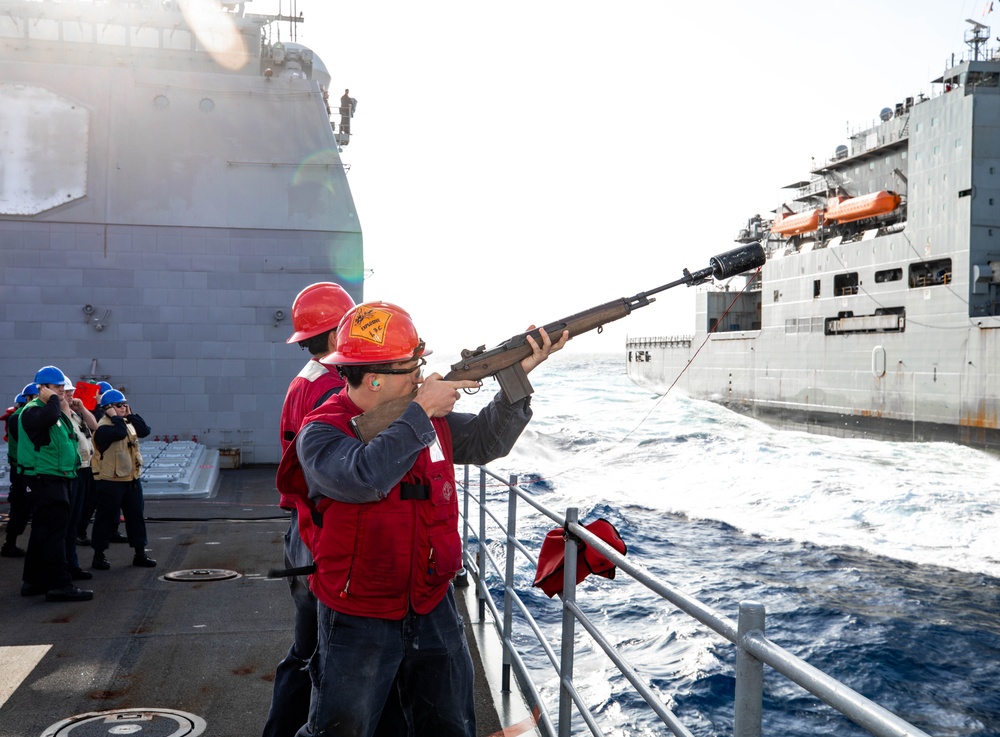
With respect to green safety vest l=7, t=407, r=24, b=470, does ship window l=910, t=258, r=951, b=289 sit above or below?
above

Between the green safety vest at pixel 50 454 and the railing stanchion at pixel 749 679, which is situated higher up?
the railing stanchion at pixel 749 679

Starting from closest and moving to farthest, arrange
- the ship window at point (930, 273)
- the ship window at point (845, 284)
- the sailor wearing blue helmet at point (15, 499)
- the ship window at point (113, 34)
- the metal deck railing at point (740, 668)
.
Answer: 1. the metal deck railing at point (740, 668)
2. the sailor wearing blue helmet at point (15, 499)
3. the ship window at point (113, 34)
4. the ship window at point (930, 273)
5. the ship window at point (845, 284)

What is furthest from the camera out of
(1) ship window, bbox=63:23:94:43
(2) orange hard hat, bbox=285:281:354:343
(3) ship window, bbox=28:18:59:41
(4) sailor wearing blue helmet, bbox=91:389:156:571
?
(1) ship window, bbox=63:23:94:43

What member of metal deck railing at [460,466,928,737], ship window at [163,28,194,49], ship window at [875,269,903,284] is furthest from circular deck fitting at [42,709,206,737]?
ship window at [875,269,903,284]

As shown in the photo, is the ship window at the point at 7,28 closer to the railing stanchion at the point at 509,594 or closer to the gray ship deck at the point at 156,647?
the gray ship deck at the point at 156,647

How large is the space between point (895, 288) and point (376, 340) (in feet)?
92.2

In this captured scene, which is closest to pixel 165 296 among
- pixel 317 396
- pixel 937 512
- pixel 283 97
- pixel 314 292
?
pixel 283 97

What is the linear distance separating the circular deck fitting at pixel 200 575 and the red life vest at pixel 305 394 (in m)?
3.49

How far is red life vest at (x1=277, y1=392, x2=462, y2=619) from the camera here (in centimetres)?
218

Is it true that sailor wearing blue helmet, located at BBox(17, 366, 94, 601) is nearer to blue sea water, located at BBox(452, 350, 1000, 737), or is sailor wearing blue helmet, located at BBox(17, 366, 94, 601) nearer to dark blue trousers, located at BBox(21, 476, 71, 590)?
dark blue trousers, located at BBox(21, 476, 71, 590)

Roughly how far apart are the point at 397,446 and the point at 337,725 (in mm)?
825

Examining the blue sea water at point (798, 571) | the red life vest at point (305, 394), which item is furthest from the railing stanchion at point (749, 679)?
the blue sea water at point (798, 571)

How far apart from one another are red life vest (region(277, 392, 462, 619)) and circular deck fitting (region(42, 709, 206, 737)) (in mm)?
1778

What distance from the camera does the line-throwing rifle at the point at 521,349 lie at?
7.37 ft
